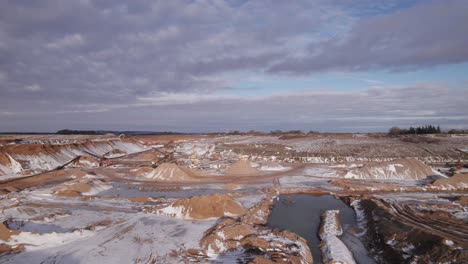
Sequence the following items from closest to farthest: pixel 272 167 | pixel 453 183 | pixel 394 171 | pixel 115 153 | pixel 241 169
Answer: pixel 453 183
pixel 394 171
pixel 241 169
pixel 272 167
pixel 115 153

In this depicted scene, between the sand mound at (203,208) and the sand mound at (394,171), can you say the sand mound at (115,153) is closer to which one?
the sand mound at (394,171)

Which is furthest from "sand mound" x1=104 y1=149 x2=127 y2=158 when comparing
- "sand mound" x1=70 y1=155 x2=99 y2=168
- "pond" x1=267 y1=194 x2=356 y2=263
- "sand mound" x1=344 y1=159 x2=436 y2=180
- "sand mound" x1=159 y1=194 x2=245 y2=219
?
"sand mound" x1=159 y1=194 x2=245 y2=219

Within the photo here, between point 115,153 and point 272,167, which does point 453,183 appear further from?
point 115,153

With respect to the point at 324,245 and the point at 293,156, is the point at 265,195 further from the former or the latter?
the point at 293,156

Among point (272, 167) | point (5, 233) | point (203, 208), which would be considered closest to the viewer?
point (5, 233)

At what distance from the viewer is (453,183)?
A: 2936 cm

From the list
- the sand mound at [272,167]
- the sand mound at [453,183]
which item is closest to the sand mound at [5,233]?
the sand mound at [272,167]

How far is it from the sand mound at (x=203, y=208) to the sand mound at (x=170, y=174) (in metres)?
13.9

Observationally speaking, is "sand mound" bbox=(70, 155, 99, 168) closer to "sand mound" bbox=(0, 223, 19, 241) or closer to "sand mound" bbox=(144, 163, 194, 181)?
"sand mound" bbox=(144, 163, 194, 181)

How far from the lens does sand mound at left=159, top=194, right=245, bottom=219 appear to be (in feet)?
63.4

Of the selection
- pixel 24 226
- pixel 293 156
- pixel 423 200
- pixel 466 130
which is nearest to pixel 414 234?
pixel 423 200

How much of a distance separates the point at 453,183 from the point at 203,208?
2233cm

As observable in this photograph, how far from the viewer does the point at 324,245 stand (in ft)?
51.4

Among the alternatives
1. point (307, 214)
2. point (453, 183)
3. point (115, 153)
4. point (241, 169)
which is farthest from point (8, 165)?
point (453, 183)
